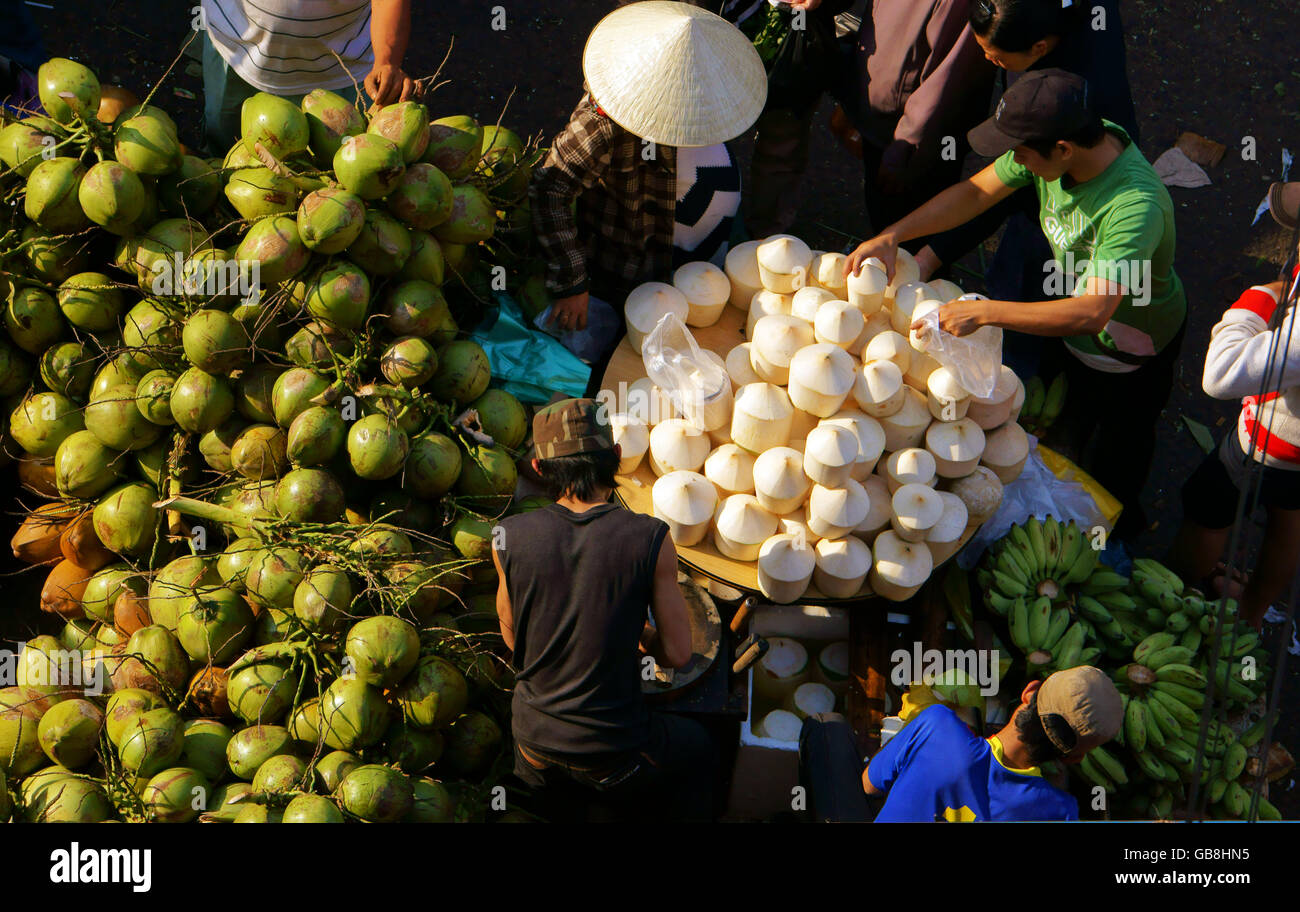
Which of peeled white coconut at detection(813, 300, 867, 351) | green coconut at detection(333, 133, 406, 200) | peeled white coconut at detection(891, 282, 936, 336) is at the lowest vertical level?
peeled white coconut at detection(813, 300, 867, 351)

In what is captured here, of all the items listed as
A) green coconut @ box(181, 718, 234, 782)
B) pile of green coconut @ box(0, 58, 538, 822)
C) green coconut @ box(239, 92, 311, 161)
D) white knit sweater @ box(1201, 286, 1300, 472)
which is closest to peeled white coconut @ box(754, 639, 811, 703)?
pile of green coconut @ box(0, 58, 538, 822)

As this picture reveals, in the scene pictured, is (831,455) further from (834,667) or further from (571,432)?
(571,432)

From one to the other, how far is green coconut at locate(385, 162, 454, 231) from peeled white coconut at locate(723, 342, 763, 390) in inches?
37.7

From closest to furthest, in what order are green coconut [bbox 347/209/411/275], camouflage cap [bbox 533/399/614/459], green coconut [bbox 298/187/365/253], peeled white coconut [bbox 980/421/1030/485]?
camouflage cap [bbox 533/399/614/459], green coconut [bbox 298/187/365/253], green coconut [bbox 347/209/411/275], peeled white coconut [bbox 980/421/1030/485]

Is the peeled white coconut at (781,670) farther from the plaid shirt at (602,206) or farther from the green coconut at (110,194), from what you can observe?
the green coconut at (110,194)

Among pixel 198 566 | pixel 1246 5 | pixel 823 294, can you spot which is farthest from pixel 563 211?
pixel 1246 5

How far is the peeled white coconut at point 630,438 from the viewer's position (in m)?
3.01

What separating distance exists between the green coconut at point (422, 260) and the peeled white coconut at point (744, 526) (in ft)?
3.42

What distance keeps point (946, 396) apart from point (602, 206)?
4.12 feet

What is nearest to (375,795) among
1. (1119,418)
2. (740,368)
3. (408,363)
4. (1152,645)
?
(408,363)

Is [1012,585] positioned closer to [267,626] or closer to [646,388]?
[646,388]

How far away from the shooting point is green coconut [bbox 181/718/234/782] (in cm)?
235

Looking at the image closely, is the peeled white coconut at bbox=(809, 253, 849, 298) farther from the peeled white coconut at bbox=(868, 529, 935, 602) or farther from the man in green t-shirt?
the peeled white coconut at bbox=(868, 529, 935, 602)

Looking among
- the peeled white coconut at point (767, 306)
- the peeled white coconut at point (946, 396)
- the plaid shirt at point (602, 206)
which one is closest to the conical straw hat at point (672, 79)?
the plaid shirt at point (602, 206)
